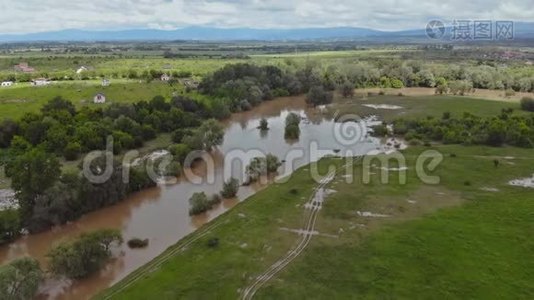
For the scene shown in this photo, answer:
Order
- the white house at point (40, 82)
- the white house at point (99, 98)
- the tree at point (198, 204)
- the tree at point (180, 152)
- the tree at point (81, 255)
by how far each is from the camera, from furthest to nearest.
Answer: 1. the white house at point (40, 82)
2. the white house at point (99, 98)
3. the tree at point (180, 152)
4. the tree at point (198, 204)
5. the tree at point (81, 255)

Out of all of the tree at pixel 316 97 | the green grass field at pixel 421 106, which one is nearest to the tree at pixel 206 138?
the green grass field at pixel 421 106

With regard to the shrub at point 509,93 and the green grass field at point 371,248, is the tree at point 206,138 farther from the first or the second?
the shrub at point 509,93

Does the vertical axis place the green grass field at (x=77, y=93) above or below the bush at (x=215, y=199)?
above

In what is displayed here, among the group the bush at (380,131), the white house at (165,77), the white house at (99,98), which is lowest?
the bush at (380,131)

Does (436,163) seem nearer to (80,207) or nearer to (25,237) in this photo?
(80,207)

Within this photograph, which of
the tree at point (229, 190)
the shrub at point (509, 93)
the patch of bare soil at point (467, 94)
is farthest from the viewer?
the shrub at point (509, 93)

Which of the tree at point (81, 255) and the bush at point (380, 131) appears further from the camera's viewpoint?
the bush at point (380, 131)

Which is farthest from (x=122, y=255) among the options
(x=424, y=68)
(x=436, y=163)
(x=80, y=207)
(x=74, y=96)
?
(x=424, y=68)

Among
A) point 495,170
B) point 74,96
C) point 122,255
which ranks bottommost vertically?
point 122,255
